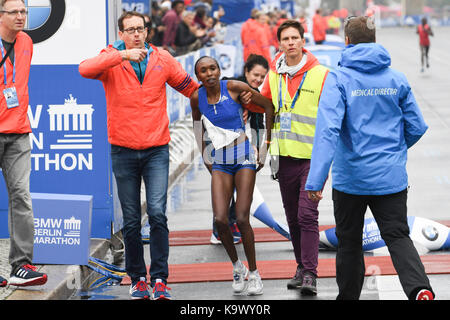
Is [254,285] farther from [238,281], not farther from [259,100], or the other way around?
[259,100]

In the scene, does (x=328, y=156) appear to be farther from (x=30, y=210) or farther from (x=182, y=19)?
(x=182, y=19)

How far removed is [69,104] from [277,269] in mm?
2476

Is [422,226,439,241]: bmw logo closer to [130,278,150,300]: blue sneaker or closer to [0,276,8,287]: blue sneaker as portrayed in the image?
[130,278,150,300]: blue sneaker

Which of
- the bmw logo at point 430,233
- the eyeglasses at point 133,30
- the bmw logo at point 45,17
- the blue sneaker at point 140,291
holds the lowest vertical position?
the bmw logo at point 430,233

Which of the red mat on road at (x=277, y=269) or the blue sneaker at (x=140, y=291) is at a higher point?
the blue sneaker at (x=140, y=291)

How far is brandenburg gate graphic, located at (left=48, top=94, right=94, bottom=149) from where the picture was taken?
344 inches

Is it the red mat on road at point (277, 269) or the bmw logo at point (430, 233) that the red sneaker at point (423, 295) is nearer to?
the red mat on road at point (277, 269)

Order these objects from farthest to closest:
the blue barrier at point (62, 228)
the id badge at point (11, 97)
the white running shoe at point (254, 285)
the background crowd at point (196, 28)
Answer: the background crowd at point (196, 28), the blue barrier at point (62, 228), the white running shoe at point (254, 285), the id badge at point (11, 97)

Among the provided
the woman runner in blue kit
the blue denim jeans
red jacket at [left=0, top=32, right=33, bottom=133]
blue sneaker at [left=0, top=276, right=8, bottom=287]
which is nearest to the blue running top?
the woman runner in blue kit

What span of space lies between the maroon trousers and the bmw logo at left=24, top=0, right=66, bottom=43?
2782 millimetres

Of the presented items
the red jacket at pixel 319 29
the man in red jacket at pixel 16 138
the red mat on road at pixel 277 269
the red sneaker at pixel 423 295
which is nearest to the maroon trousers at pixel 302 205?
the red mat on road at pixel 277 269

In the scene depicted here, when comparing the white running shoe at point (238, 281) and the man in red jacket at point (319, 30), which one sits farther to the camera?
the man in red jacket at point (319, 30)

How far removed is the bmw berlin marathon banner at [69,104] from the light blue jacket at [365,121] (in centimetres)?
344

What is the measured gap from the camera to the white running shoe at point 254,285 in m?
7.23
